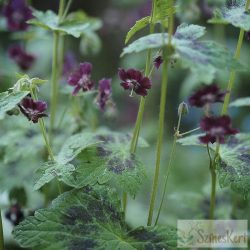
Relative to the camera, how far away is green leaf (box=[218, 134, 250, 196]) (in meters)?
1.31

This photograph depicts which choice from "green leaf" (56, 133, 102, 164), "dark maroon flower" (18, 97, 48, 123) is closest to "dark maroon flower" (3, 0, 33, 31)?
"green leaf" (56, 133, 102, 164)

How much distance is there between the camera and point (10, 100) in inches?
47.9

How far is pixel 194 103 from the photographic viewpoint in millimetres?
1156

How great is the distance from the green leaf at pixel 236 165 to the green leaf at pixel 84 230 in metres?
0.21

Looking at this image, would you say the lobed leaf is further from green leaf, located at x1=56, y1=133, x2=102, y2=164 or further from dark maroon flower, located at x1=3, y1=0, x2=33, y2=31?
dark maroon flower, located at x1=3, y1=0, x2=33, y2=31

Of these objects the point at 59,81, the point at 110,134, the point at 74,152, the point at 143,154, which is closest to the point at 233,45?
the point at 143,154

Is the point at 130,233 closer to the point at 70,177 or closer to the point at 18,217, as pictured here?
the point at 70,177

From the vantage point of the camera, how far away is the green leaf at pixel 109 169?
1.31 meters

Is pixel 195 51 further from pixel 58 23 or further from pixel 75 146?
pixel 58 23

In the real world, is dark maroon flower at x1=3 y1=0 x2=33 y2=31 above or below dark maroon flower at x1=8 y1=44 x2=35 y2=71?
above

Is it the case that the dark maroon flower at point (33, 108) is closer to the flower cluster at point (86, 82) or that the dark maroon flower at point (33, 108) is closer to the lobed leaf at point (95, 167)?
the lobed leaf at point (95, 167)

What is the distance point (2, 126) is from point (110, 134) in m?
0.73

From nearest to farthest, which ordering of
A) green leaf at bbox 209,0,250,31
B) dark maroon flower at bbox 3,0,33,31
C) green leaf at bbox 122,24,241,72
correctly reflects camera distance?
green leaf at bbox 122,24,241,72
green leaf at bbox 209,0,250,31
dark maroon flower at bbox 3,0,33,31

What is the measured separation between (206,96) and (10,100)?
474 millimetres
